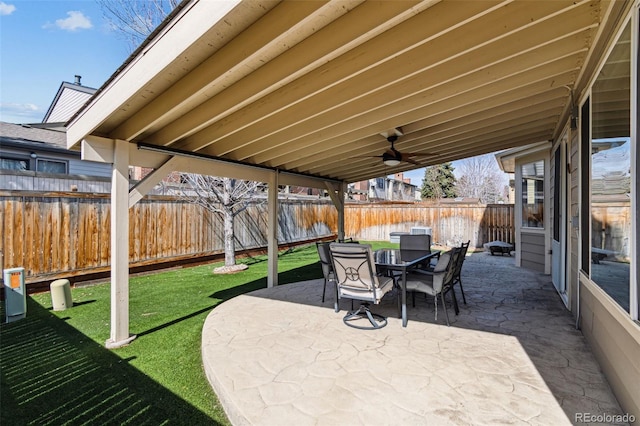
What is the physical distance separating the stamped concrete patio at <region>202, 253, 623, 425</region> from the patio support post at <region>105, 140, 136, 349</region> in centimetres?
97

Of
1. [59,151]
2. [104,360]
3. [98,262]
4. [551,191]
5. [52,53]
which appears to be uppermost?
[52,53]

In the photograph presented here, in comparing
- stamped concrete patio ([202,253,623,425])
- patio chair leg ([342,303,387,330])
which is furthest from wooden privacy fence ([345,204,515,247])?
patio chair leg ([342,303,387,330])

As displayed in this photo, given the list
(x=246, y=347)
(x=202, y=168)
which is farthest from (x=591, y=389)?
(x=202, y=168)

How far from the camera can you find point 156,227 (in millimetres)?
7898

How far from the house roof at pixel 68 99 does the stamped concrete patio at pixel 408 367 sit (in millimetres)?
14328

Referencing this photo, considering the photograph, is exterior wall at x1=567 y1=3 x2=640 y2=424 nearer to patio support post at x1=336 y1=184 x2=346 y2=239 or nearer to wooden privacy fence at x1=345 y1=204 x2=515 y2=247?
patio support post at x1=336 y1=184 x2=346 y2=239

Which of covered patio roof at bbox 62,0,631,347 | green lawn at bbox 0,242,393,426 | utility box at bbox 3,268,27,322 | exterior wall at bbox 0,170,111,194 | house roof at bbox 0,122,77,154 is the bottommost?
green lawn at bbox 0,242,393,426

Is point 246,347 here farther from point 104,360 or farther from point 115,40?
point 115,40

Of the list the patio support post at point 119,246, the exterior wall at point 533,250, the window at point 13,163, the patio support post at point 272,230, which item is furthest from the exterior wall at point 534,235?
the window at point 13,163

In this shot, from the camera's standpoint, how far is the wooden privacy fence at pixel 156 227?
19.0ft

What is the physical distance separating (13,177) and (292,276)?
670 centimetres

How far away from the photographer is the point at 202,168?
15.9ft

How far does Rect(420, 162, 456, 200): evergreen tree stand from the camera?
28219mm

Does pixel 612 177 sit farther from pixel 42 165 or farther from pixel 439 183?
pixel 439 183
